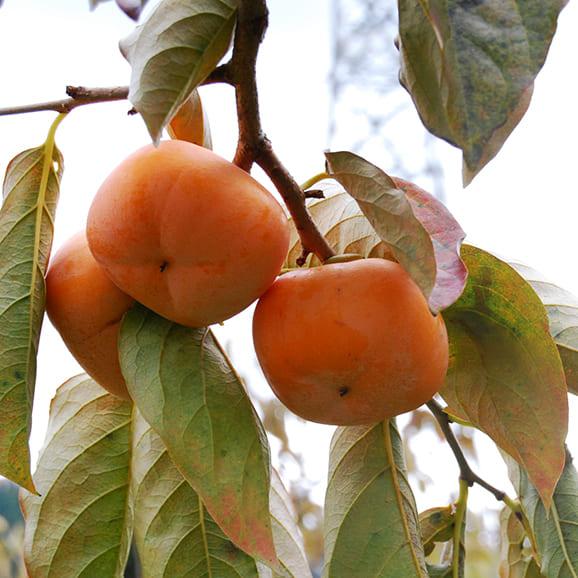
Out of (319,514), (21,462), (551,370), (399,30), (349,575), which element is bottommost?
(319,514)

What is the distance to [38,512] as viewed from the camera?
103 cm

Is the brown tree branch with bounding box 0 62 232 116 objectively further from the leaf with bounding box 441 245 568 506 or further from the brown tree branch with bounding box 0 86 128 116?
the leaf with bounding box 441 245 568 506

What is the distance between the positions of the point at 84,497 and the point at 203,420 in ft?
1.05

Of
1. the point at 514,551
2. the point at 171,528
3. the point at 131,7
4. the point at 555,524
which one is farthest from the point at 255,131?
the point at 514,551

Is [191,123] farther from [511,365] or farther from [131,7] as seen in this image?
[511,365]

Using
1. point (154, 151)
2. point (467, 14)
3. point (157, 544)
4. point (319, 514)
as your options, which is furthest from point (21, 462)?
point (319, 514)

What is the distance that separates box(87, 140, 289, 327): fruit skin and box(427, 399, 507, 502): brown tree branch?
1.41 feet

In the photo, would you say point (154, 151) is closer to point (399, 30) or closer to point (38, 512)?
point (399, 30)

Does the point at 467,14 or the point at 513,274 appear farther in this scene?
the point at 513,274

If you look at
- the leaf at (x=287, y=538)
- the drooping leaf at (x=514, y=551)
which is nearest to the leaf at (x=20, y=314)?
the leaf at (x=287, y=538)

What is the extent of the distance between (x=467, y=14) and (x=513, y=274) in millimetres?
332

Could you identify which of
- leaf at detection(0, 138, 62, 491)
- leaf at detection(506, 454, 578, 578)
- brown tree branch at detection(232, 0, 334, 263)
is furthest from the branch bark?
leaf at detection(506, 454, 578, 578)

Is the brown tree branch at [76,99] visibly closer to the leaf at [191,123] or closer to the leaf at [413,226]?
the leaf at [191,123]

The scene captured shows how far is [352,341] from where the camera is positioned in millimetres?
743
